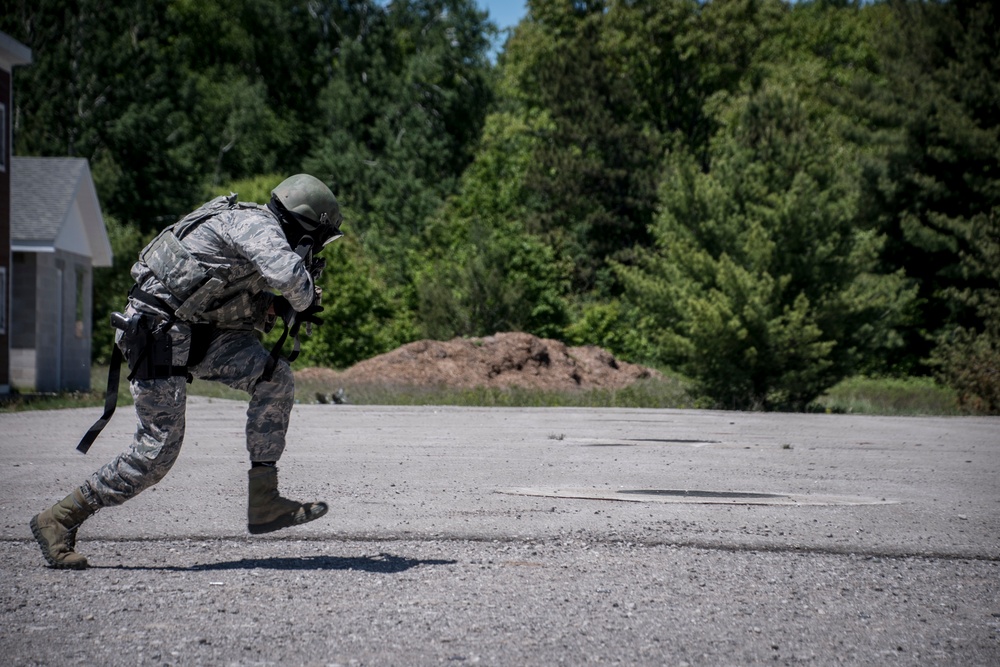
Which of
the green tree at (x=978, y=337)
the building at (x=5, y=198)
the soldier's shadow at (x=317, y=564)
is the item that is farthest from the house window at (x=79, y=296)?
the soldier's shadow at (x=317, y=564)

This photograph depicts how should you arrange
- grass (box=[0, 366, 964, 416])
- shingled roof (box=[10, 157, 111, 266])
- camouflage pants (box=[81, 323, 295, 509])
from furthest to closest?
shingled roof (box=[10, 157, 111, 266])
grass (box=[0, 366, 964, 416])
camouflage pants (box=[81, 323, 295, 509])

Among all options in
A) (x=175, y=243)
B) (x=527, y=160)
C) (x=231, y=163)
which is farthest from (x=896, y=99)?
(x=175, y=243)

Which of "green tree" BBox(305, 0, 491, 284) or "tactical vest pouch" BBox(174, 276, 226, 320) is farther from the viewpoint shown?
"green tree" BBox(305, 0, 491, 284)

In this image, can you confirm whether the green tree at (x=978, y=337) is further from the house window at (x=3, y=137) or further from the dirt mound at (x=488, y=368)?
the house window at (x=3, y=137)

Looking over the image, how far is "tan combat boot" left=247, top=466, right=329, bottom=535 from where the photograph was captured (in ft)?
17.8

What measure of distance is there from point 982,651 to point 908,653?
27 cm

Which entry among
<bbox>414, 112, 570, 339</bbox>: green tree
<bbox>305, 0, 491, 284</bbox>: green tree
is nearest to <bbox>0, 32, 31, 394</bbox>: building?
<bbox>414, 112, 570, 339</bbox>: green tree

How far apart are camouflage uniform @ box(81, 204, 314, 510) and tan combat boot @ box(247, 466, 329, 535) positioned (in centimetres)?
9

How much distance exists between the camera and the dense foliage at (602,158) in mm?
23016

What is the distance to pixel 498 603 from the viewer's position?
14.7ft

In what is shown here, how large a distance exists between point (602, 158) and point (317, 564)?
148ft

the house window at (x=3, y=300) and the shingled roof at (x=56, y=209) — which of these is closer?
the house window at (x=3, y=300)

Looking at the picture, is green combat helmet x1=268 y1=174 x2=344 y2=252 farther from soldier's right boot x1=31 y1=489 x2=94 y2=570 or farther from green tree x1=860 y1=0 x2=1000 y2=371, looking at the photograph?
green tree x1=860 y1=0 x2=1000 y2=371

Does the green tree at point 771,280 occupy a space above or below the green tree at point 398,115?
below
